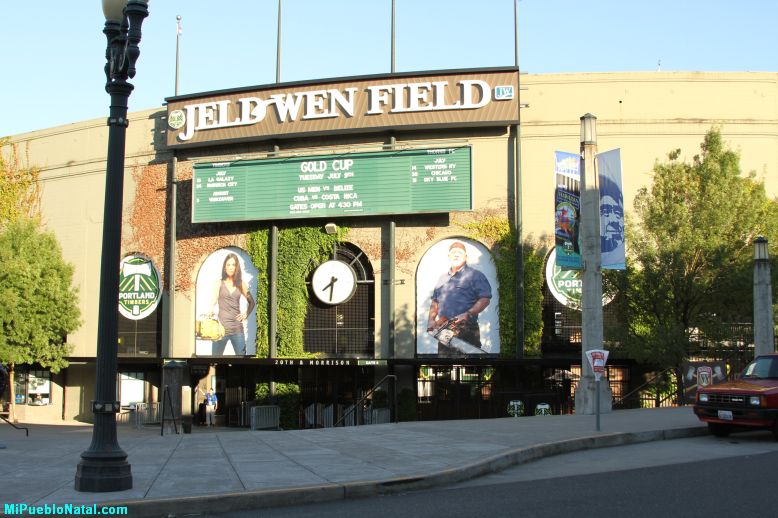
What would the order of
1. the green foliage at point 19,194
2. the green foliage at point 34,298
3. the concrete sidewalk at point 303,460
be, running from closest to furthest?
the concrete sidewalk at point 303,460
the green foliage at point 34,298
the green foliage at point 19,194

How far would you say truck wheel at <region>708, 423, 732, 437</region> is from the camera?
52.4 feet

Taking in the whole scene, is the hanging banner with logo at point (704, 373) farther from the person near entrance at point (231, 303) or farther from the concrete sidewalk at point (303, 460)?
the person near entrance at point (231, 303)

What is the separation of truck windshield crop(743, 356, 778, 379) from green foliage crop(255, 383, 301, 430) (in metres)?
19.8

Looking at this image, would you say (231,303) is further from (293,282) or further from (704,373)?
(704,373)

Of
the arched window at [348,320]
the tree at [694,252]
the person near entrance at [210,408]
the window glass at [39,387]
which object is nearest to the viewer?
the tree at [694,252]

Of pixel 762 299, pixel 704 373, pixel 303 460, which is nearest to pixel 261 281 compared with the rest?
pixel 704 373

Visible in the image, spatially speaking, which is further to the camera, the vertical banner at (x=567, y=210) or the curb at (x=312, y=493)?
the vertical banner at (x=567, y=210)

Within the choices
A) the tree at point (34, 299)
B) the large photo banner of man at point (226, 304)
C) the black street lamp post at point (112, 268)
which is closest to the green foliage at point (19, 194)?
the tree at point (34, 299)

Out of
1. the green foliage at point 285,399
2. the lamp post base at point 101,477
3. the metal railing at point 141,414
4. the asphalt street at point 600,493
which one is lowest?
the metal railing at point 141,414

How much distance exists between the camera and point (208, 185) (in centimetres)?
3359

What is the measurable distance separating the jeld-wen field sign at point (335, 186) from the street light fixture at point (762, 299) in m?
10.5

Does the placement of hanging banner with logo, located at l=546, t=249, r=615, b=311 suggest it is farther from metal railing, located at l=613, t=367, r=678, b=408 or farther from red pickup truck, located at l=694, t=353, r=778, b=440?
red pickup truck, located at l=694, t=353, r=778, b=440

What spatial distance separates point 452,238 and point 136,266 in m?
14.4

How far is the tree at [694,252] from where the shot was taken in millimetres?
25797
